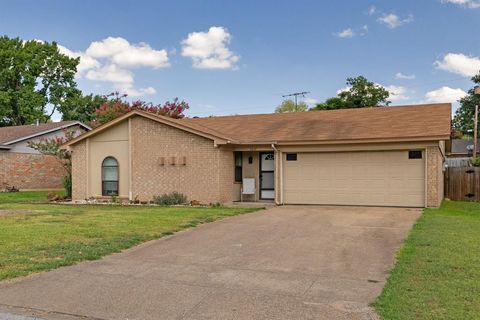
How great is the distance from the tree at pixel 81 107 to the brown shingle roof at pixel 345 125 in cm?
3098

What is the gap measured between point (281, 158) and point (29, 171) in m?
18.6

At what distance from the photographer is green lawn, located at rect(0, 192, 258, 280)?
733cm

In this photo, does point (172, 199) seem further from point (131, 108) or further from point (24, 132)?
point (24, 132)

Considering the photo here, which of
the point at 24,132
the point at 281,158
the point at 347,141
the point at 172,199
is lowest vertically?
the point at 172,199

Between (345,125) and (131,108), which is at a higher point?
(131,108)

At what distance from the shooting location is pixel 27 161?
93.2 feet

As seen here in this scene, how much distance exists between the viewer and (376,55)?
2475 centimetres

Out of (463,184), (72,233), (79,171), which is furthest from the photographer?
(463,184)

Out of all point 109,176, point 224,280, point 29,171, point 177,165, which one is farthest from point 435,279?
point 29,171

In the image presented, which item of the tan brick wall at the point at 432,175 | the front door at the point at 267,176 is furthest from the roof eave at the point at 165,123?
the tan brick wall at the point at 432,175

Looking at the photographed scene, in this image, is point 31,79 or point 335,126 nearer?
point 335,126

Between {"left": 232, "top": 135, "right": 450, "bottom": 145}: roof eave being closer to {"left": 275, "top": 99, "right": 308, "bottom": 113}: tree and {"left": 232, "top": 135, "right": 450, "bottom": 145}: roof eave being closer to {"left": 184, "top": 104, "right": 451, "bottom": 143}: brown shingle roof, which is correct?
{"left": 184, "top": 104, "right": 451, "bottom": 143}: brown shingle roof

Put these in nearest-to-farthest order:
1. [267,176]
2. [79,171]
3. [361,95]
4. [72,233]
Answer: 1. [72,233]
2. [267,176]
3. [79,171]
4. [361,95]

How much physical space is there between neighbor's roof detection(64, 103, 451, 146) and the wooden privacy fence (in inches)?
156
